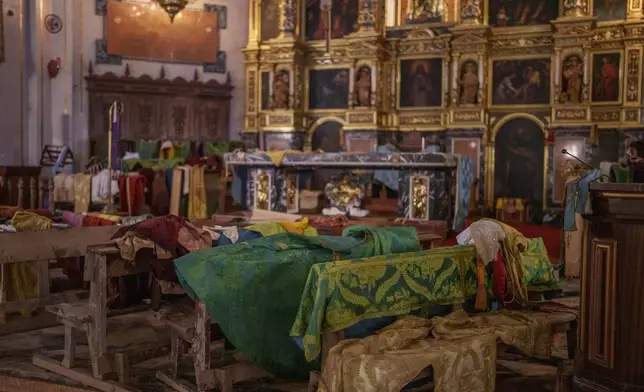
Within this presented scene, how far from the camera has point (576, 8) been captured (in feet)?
45.5

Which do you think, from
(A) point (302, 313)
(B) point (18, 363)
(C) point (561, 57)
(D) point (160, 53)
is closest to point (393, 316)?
(A) point (302, 313)

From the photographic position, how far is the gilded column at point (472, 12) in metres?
14.7

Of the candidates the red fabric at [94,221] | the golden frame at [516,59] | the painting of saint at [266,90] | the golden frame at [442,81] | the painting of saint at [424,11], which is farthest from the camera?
the painting of saint at [266,90]

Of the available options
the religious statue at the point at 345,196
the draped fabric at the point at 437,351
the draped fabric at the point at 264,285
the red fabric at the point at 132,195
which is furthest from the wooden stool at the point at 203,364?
the red fabric at the point at 132,195

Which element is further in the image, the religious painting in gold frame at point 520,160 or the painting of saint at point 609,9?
the religious painting in gold frame at point 520,160

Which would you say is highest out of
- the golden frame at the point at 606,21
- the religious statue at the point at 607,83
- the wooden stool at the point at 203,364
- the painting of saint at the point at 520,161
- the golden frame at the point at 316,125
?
the golden frame at the point at 606,21

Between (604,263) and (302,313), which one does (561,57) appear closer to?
(604,263)

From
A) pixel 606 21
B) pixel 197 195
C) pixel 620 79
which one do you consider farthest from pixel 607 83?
pixel 197 195

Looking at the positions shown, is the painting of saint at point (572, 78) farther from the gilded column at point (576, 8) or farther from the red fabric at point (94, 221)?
the red fabric at point (94, 221)

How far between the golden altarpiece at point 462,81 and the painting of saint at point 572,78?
2cm

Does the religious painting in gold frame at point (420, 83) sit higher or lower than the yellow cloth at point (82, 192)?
higher

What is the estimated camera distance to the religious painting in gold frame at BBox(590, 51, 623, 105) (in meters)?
13.9

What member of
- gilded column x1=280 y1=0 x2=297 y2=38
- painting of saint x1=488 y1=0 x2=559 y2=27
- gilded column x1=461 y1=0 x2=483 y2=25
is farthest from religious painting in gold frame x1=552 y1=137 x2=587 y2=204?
gilded column x1=280 y1=0 x2=297 y2=38

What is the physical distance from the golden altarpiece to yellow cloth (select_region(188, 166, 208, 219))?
4.16m
